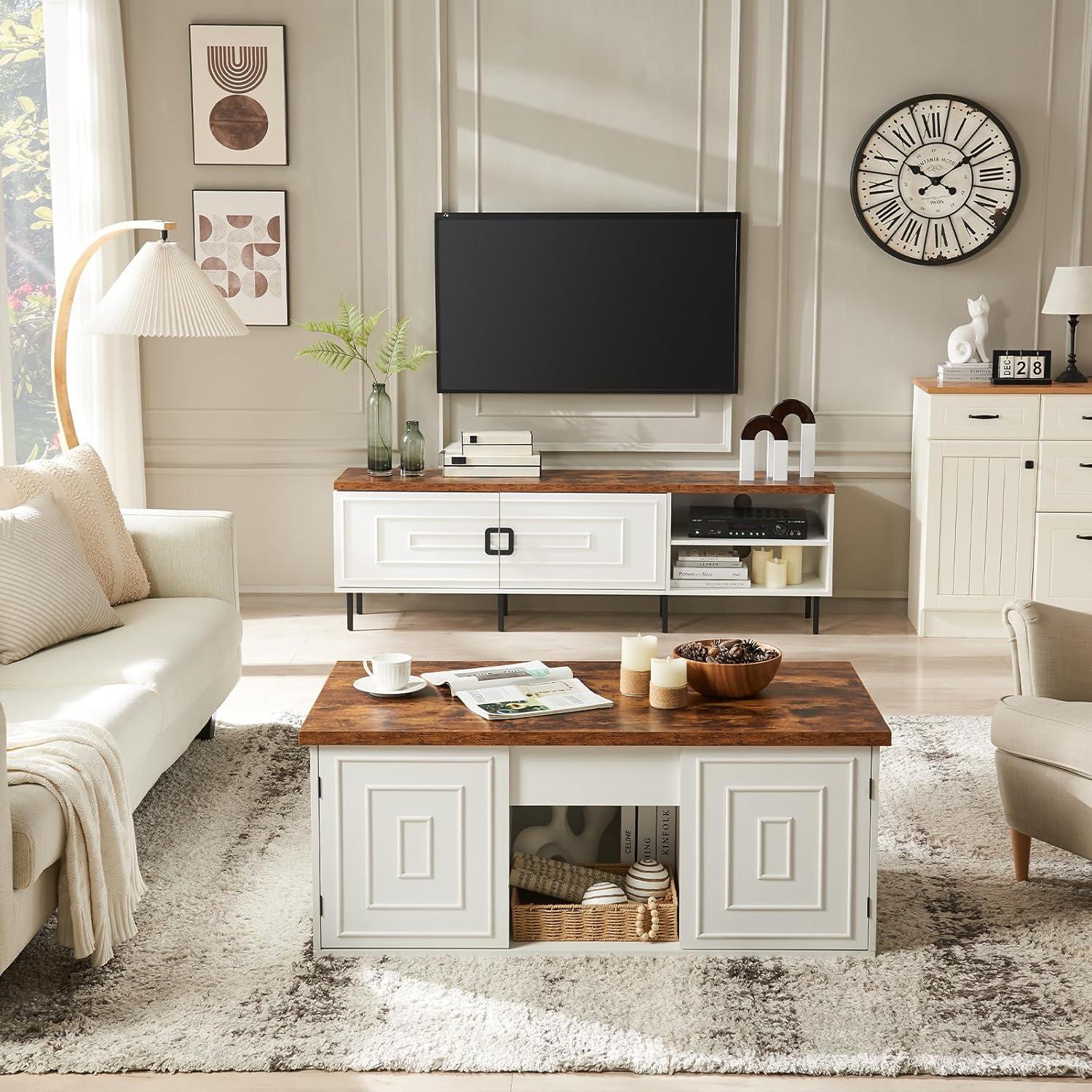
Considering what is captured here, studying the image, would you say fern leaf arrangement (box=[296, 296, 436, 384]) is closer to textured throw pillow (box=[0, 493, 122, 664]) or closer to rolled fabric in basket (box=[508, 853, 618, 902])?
textured throw pillow (box=[0, 493, 122, 664])

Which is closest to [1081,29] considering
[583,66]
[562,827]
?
[583,66]

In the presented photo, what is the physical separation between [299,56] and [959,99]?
104 inches

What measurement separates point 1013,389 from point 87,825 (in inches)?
148

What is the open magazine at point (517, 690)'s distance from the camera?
2.57 meters

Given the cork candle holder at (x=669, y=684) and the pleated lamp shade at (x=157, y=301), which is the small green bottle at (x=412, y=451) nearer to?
the pleated lamp shade at (x=157, y=301)

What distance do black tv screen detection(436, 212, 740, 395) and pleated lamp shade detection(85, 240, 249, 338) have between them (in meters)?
1.70

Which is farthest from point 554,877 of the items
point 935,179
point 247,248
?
point 935,179

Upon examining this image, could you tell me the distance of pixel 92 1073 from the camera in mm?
2139

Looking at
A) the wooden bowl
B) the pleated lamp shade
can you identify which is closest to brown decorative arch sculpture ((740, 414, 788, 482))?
the pleated lamp shade

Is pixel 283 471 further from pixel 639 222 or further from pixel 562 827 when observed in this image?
pixel 562 827

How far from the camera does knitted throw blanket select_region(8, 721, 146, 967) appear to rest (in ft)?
7.82

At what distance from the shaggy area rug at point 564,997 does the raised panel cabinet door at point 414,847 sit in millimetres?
64

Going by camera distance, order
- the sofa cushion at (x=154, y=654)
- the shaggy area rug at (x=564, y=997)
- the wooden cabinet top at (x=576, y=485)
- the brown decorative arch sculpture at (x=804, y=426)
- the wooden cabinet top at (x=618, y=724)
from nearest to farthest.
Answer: the shaggy area rug at (x=564, y=997), the wooden cabinet top at (x=618, y=724), the sofa cushion at (x=154, y=654), the wooden cabinet top at (x=576, y=485), the brown decorative arch sculpture at (x=804, y=426)

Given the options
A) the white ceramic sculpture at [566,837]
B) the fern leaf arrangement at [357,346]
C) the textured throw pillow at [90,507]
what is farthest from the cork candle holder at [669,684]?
the fern leaf arrangement at [357,346]
